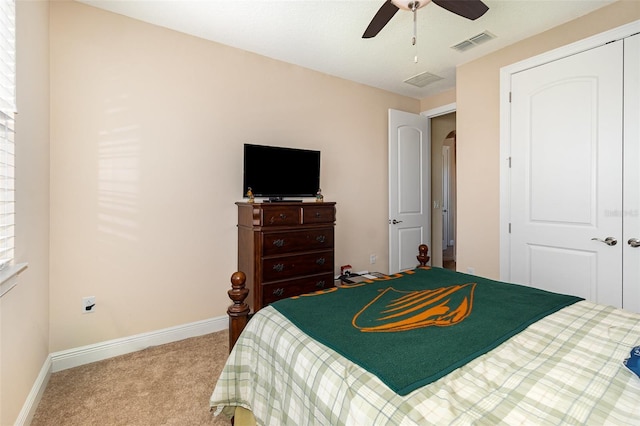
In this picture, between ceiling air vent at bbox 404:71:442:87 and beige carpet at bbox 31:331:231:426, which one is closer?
beige carpet at bbox 31:331:231:426

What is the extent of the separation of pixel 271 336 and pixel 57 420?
143 centimetres

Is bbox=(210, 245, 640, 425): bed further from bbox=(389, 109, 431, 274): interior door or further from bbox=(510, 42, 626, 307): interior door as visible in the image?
bbox=(389, 109, 431, 274): interior door

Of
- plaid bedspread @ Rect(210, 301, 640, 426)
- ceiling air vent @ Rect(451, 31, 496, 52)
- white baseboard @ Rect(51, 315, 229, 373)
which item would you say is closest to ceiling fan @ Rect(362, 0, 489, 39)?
ceiling air vent @ Rect(451, 31, 496, 52)

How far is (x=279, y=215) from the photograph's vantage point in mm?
2652

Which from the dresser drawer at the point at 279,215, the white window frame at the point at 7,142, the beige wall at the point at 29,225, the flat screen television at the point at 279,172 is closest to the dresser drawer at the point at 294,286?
the dresser drawer at the point at 279,215

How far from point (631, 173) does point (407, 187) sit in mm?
2160

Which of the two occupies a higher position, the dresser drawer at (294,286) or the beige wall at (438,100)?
the beige wall at (438,100)

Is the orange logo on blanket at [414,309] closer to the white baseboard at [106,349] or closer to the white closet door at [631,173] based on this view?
the white closet door at [631,173]

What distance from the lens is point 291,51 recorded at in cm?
299

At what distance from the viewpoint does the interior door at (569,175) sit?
233 centimetres

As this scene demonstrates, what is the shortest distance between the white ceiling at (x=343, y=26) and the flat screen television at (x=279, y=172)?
39.3 inches

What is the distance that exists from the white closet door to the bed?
121 centimetres

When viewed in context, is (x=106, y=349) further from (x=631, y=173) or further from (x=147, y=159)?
(x=631, y=173)

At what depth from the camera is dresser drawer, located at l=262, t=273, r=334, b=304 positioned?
259 centimetres
